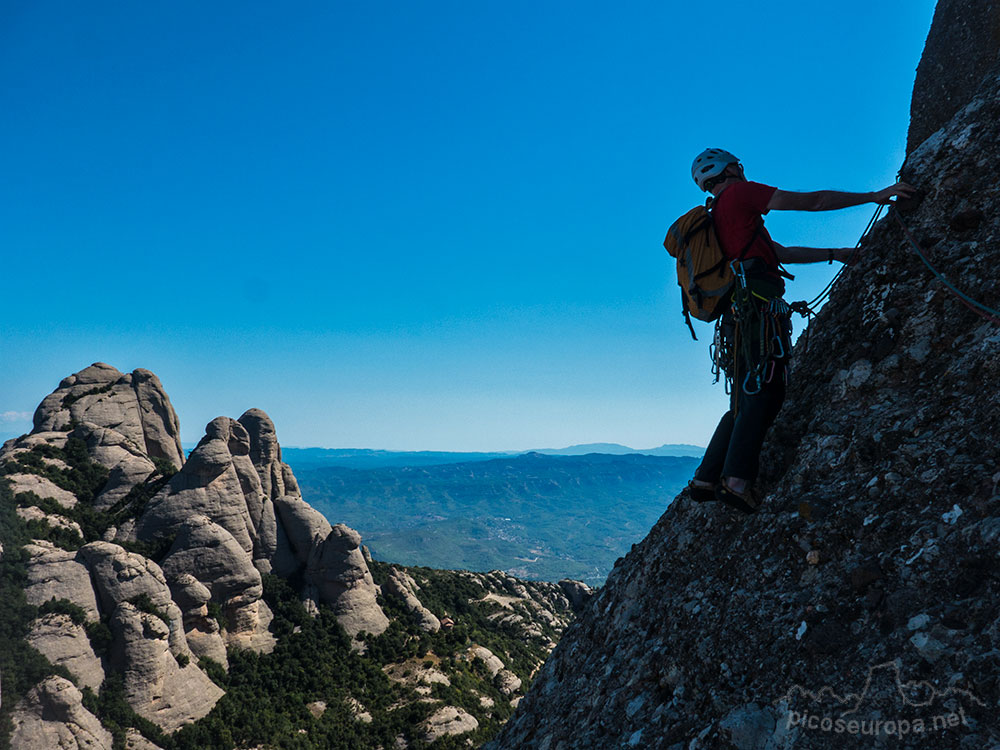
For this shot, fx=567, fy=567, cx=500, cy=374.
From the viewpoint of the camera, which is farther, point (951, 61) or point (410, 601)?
point (410, 601)

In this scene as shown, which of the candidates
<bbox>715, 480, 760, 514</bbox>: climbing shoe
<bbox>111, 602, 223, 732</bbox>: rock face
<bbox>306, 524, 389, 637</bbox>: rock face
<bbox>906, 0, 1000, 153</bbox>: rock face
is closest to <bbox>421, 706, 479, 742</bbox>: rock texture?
<bbox>306, 524, 389, 637</bbox>: rock face

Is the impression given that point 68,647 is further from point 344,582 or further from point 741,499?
point 741,499

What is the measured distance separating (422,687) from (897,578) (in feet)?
145

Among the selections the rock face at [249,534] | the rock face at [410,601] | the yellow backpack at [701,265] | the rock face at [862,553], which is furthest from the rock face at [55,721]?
the yellow backpack at [701,265]

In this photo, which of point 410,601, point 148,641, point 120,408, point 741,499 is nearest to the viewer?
point 741,499

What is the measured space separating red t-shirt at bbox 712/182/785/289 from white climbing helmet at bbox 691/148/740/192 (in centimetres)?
51

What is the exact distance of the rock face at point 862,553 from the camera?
10.8 ft

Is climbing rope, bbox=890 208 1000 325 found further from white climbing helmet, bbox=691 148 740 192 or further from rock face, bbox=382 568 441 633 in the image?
rock face, bbox=382 568 441 633

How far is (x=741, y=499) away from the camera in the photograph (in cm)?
540

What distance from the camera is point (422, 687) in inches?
1630

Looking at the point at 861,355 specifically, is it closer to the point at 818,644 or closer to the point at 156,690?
the point at 818,644

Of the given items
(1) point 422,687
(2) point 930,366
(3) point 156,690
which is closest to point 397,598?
(1) point 422,687

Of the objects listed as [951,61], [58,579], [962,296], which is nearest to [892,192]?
[962,296]

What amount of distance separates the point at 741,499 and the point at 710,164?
11.5 ft
